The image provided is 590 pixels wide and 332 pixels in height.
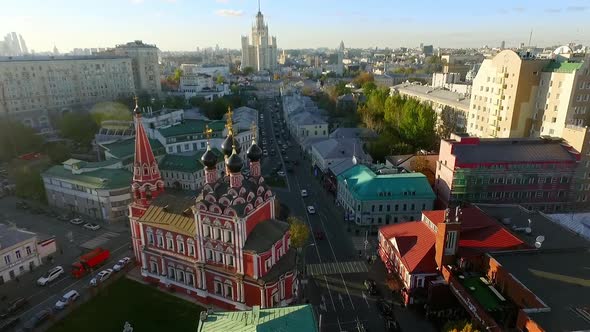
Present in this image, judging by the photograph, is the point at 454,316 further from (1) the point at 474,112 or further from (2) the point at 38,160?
(2) the point at 38,160

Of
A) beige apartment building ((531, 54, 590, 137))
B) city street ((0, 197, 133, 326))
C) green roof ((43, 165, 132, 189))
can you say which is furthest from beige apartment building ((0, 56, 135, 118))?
beige apartment building ((531, 54, 590, 137))

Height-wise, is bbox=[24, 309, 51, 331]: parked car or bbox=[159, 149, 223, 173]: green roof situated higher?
bbox=[159, 149, 223, 173]: green roof

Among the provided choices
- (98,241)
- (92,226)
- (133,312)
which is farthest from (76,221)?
(133,312)

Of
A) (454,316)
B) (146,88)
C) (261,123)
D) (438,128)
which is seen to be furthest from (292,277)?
(146,88)

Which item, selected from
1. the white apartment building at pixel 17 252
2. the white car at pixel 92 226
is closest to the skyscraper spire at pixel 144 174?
the white apartment building at pixel 17 252

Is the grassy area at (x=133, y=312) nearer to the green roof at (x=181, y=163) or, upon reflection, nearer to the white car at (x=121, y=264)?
the white car at (x=121, y=264)

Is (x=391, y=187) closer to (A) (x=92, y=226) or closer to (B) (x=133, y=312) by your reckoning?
(B) (x=133, y=312)

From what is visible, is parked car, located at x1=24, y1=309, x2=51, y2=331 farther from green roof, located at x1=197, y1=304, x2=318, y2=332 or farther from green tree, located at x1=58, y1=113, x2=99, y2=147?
green tree, located at x1=58, y1=113, x2=99, y2=147
